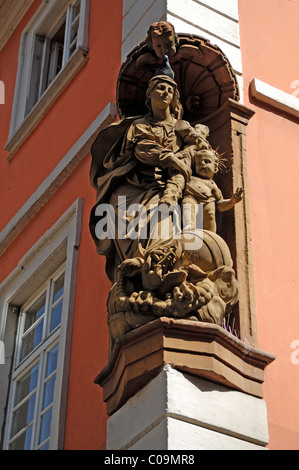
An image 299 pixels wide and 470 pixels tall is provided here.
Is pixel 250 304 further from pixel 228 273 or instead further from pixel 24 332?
pixel 24 332

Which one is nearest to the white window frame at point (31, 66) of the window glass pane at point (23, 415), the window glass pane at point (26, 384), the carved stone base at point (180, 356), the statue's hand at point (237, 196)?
the window glass pane at point (26, 384)

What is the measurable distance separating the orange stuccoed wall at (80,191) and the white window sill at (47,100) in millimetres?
44

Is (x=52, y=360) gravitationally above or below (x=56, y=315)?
below

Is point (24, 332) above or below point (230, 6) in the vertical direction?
below

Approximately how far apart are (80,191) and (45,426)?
1.36 metres

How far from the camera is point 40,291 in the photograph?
6.65m

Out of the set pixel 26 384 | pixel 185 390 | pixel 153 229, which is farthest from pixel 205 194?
pixel 26 384

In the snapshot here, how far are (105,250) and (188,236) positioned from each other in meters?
0.56

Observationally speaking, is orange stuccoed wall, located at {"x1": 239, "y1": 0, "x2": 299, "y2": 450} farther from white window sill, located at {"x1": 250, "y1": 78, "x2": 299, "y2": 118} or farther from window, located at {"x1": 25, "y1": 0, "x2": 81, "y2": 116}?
window, located at {"x1": 25, "y1": 0, "x2": 81, "y2": 116}

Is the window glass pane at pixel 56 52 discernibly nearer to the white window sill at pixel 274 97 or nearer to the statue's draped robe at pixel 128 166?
the white window sill at pixel 274 97

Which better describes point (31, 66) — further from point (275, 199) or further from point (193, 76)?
point (275, 199)

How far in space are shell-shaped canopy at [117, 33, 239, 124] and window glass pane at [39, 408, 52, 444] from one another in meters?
1.67

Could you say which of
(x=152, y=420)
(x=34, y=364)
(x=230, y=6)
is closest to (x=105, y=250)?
(x=152, y=420)

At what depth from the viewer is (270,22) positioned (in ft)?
22.0
